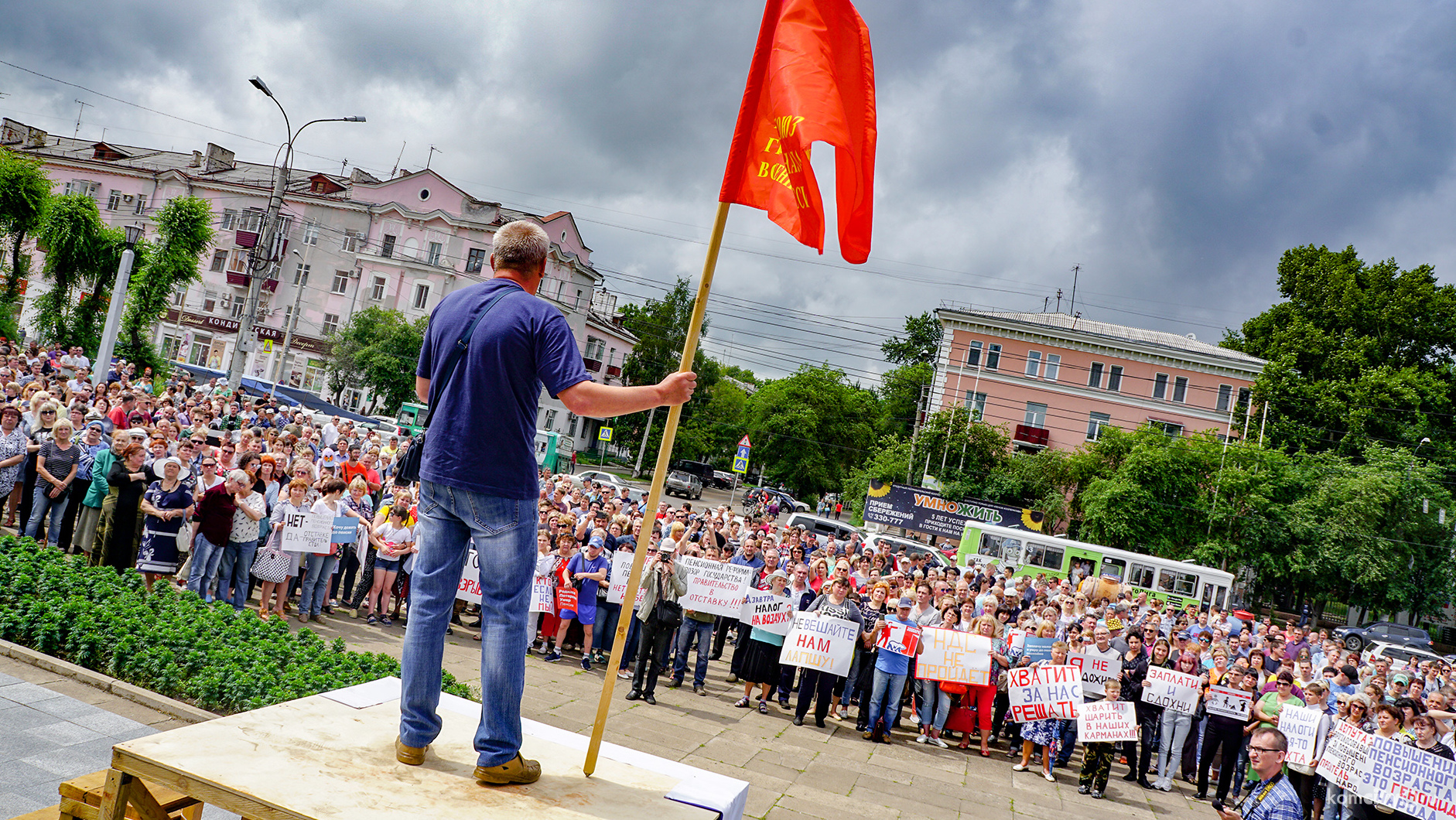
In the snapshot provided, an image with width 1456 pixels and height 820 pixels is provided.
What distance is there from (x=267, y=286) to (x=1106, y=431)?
48232mm

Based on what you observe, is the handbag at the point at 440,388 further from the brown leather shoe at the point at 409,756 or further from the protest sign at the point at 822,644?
the protest sign at the point at 822,644

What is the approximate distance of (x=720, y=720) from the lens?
10.7 m

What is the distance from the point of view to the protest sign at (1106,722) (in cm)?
1080

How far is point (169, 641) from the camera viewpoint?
7.27m

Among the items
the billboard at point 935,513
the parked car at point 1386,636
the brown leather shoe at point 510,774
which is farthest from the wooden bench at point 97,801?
the parked car at point 1386,636

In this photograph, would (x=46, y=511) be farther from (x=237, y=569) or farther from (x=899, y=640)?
(x=899, y=640)

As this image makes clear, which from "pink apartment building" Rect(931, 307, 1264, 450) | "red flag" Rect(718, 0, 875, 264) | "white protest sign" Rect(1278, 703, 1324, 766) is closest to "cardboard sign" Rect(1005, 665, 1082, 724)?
"white protest sign" Rect(1278, 703, 1324, 766)

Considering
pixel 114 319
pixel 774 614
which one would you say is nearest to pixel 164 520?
pixel 774 614

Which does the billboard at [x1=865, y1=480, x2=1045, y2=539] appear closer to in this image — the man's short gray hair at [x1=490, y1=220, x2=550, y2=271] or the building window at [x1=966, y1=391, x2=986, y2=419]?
the building window at [x1=966, y1=391, x2=986, y2=419]

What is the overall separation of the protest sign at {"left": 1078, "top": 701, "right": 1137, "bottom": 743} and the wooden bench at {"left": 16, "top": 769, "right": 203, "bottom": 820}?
10071mm

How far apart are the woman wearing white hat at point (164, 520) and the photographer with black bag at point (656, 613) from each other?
5.36m

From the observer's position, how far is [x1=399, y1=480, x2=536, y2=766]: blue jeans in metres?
3.22

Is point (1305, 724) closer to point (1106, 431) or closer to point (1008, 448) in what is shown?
point (1106, 431)

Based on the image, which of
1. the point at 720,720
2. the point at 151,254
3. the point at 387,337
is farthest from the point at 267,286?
the point at 720,720
